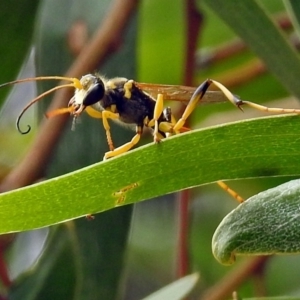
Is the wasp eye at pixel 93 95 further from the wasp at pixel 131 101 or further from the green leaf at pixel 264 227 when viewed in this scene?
the green leaf at pixel 264 227

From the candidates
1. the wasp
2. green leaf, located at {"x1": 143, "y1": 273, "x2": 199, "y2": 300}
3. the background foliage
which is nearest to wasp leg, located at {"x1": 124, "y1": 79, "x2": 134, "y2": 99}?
the wasp

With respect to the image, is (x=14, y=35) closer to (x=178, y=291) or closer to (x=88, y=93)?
(x=88, y=93)

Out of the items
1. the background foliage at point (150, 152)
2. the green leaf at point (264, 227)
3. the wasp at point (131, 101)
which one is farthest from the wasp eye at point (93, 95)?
the green leaf at point (264, 227)

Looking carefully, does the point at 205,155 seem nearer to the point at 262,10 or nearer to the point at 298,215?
the point at 298,215

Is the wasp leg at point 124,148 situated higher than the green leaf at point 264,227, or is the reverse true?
the green leaf at point 264,227

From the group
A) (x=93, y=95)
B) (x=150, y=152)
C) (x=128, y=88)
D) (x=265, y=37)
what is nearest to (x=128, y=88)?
(x=128, y=88)

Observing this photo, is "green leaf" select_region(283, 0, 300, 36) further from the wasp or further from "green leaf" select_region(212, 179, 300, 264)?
"green leaf" select_region(212, 179, 300, 264)
